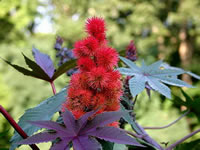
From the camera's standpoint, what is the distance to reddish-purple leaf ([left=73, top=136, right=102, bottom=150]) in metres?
0.28

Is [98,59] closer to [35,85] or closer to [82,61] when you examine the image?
[82,61]

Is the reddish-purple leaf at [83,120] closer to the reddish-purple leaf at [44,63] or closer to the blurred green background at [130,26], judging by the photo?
the reddish-purple leaf at [44,63]

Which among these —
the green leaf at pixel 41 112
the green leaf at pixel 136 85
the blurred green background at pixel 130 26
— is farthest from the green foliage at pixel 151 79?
the blurred green background at pixel 130 26

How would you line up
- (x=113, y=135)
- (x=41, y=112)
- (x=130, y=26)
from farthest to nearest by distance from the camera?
(x=130, y=26), (x=41, y=112), (x=113, y=135)

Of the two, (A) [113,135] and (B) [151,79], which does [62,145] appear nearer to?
(A) [113,135]

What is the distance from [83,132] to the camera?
0.97 ft

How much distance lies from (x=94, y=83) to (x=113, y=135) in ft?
0.22

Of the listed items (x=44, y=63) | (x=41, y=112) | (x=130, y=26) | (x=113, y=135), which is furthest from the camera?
(x=130, y=26)

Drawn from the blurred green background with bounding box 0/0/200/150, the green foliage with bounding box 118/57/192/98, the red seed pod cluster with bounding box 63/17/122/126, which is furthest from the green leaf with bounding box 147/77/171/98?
the blurred green background with bounding box 0/0/200/150

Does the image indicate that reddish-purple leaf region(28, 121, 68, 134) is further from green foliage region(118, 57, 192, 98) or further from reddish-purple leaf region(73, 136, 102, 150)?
green foliage region(118, 57, 192, 98)

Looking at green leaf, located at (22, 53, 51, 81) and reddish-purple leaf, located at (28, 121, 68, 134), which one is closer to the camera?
reddish-purple leaf, located at (28, 121, 68, 134)

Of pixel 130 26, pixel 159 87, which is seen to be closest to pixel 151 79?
pixel 159 87

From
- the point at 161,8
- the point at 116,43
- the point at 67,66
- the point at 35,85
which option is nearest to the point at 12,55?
the point at 35,85

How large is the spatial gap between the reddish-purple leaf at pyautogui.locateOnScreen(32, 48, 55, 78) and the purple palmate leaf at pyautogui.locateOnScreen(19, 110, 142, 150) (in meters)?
0.21
